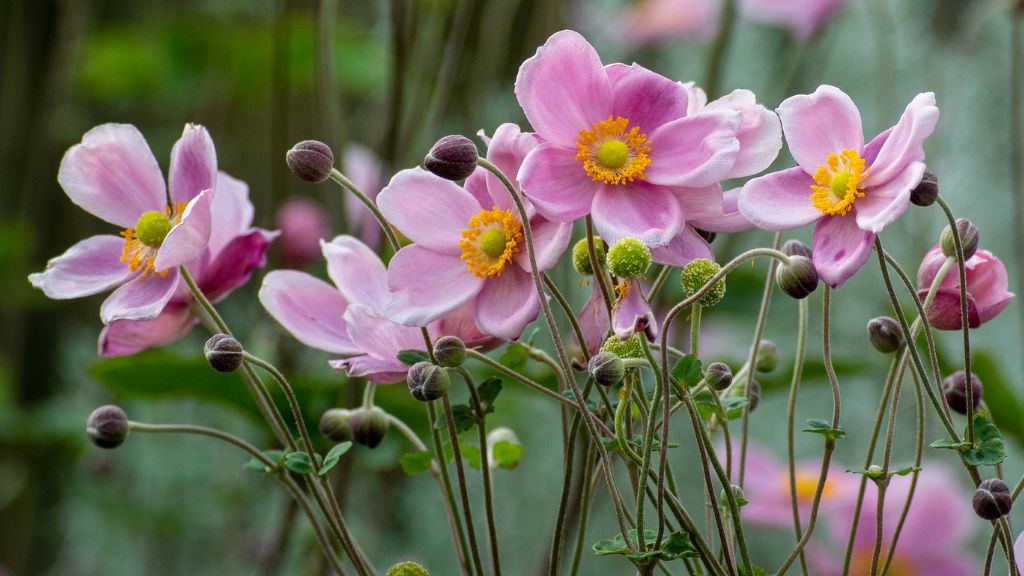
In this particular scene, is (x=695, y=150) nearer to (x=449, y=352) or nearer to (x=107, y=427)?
(x=449, y=352)

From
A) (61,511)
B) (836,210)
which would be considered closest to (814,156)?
(836,210)

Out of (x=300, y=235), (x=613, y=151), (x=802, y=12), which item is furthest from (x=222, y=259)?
(x=802, y=12)

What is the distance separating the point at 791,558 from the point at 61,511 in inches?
62.4

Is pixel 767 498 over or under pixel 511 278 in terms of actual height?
under

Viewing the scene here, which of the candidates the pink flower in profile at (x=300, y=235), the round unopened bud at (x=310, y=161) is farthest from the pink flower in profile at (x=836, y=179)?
the pink flower in profile at (x=300, y=235)

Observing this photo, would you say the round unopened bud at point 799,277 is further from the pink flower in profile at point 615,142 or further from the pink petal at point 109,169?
the pink petal at point 109,169

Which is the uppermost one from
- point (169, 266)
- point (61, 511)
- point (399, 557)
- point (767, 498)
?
point (169, 266)

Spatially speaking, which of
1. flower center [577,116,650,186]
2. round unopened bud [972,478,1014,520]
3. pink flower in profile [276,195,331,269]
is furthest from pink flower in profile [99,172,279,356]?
pink flower in profile [276,195,331,269]

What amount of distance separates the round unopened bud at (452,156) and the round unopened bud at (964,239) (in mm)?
123

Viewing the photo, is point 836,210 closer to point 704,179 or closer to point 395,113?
point 704,179

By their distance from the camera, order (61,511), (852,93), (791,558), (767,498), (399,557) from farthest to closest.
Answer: (61,511) → (852,93) → (399,557) → (767,498) → (791,558)

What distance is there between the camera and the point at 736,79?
1.39 m

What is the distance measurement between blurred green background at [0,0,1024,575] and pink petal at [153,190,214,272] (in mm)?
341

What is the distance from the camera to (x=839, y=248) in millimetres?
277
